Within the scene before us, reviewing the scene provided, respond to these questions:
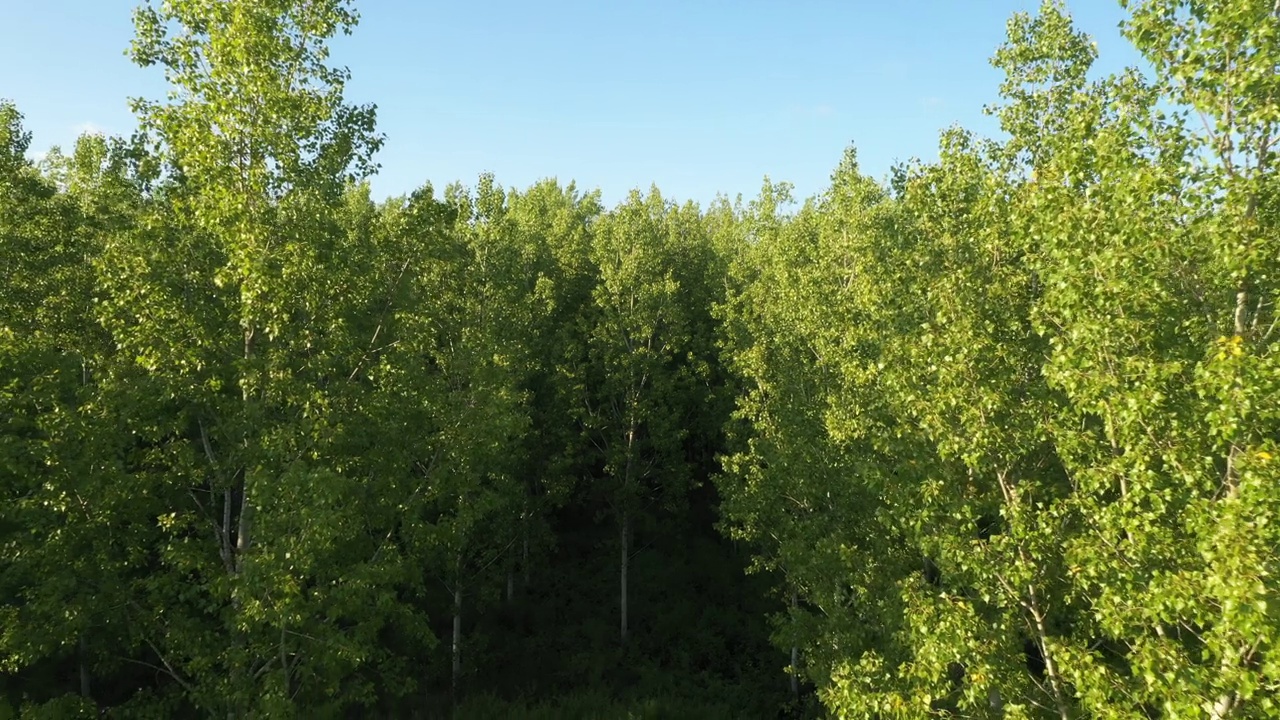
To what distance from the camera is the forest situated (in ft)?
29.6

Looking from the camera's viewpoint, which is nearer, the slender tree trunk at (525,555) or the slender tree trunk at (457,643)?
the slender tree trunk at (457,643)

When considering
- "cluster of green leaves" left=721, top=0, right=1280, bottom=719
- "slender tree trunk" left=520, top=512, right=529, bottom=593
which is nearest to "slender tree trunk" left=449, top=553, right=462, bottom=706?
"slender tree trunk" left=520, top=512, right=529, bottom=593

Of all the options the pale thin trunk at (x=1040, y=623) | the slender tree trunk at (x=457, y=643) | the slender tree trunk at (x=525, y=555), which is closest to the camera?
the pale thin trunk at (x=1040, y=623)

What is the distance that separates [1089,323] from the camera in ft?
30.1

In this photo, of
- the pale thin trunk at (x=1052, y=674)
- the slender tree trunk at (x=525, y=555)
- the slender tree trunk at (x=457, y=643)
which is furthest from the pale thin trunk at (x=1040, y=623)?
the slender tree trunk at (x=525, y=555)

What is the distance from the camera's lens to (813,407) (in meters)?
20.4

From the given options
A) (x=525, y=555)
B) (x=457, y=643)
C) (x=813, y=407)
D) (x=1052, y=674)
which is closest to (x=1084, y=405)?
(x=1052, y=674)

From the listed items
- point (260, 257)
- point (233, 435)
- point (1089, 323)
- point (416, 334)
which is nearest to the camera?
point (1089, 323)

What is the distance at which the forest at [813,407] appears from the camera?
9031 millimetres

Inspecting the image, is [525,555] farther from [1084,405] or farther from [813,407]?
[1084,405]

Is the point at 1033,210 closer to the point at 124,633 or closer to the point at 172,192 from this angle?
the point at 172,192

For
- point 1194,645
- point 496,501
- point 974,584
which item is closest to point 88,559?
point 496,501

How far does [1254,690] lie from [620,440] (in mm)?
24185

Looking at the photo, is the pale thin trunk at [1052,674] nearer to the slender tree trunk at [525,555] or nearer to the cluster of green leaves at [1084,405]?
the cluster of green leaves at [1084,405]
